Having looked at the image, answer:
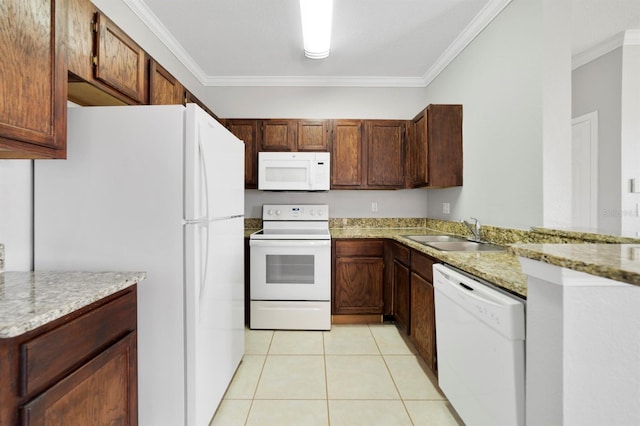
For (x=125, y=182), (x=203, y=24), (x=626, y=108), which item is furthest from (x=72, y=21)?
(x=626, y=108)

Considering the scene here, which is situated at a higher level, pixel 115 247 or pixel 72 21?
pixel 72 21

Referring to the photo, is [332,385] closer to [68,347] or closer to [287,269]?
[287,269]

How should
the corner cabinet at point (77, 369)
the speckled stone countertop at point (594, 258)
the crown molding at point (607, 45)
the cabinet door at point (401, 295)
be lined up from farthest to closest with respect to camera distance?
1. the cabinet door at point (401, 295)
2. the crown molding at point (607, 45)
3. the corner cabinet at point (77, 369)
4. the speckled stone countertop at point (594, 258)

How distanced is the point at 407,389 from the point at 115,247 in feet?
6.27

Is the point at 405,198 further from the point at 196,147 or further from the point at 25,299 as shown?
the point at 25,299

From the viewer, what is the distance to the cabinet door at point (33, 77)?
0.96 metres

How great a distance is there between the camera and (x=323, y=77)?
11.2ft

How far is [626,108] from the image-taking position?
5.95 feet

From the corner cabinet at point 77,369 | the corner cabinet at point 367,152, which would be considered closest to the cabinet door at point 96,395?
the corner cabinet at point 77,369

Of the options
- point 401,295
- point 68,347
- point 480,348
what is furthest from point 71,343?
point 401,295

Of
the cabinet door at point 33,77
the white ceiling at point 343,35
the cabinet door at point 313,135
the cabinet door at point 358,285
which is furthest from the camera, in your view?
the cabinet door at point 313,135

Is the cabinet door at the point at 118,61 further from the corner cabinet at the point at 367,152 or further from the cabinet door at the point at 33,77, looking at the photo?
the corner cabinet at the point at 367,152

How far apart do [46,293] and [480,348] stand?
167cm

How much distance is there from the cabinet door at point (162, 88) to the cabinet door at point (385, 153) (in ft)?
6.18
